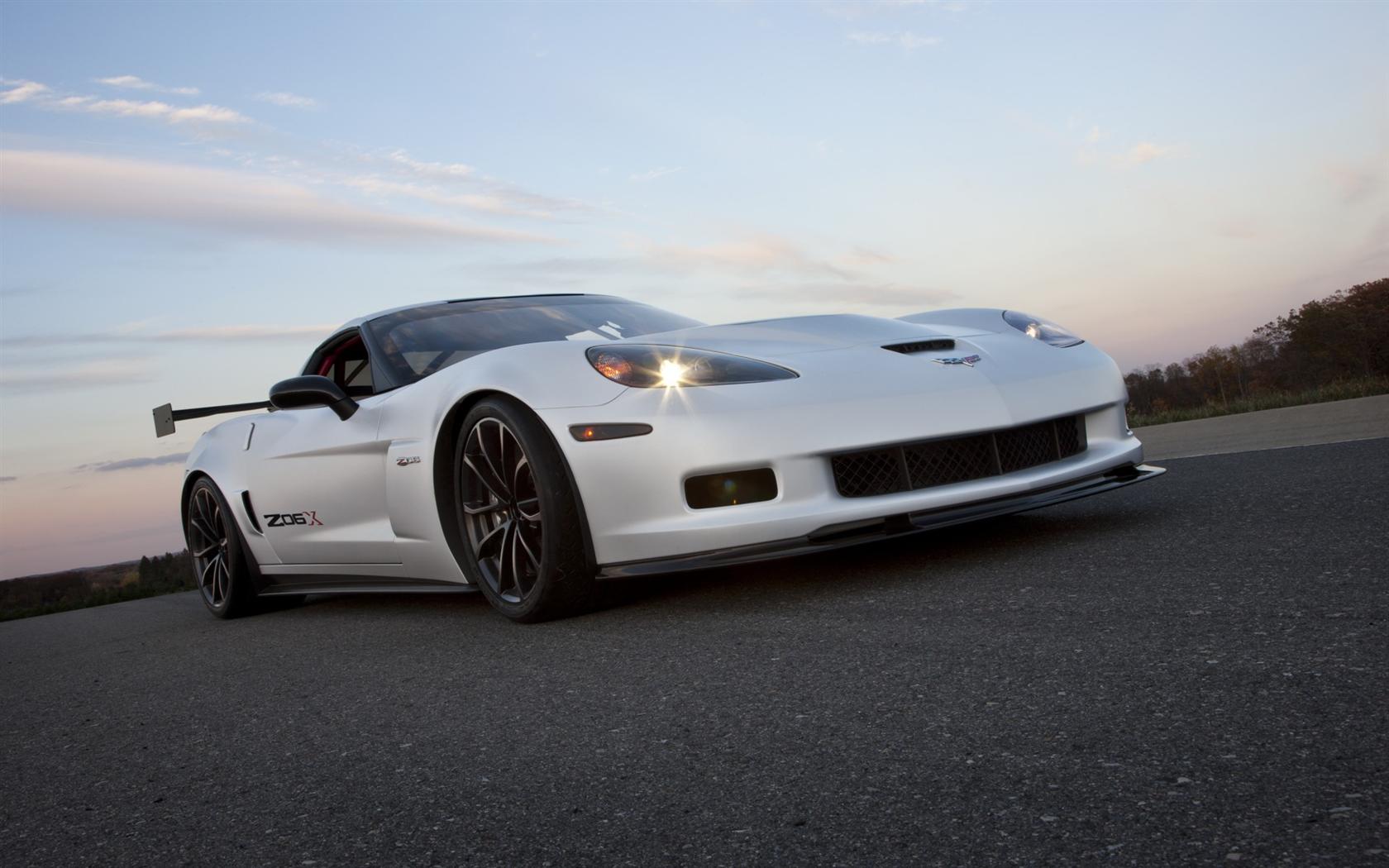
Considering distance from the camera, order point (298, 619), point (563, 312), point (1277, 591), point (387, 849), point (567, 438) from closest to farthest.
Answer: point (387, 849) → point (1277, 591) → point (567, 438) → point (563, 312) → point (298, 619)

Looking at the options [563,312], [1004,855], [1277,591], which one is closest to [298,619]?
[563,312]

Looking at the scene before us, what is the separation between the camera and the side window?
548cm

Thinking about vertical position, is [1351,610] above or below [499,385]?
below

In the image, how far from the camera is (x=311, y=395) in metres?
4.85

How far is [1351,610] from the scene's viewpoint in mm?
2594

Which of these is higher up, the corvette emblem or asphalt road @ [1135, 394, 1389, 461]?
the corvette emblem

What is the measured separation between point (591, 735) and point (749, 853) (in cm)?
83

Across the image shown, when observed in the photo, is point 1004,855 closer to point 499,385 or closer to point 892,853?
point 892,853

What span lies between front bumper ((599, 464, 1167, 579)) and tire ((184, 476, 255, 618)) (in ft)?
9.87

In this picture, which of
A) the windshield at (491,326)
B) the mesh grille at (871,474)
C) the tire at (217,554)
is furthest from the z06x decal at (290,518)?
the mesh grille at (871,474)

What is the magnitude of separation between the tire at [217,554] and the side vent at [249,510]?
19 centimetres

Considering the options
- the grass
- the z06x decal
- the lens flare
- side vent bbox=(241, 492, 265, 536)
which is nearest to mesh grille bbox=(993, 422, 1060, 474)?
the lens flare

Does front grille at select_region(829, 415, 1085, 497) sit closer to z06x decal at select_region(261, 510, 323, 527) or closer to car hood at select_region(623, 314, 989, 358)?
car hood at select_region(623, 314, 989, 358)

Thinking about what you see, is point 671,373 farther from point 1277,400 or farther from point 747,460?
point 1277,400
